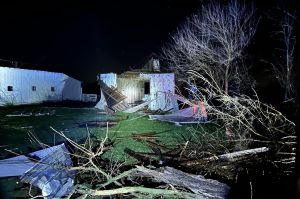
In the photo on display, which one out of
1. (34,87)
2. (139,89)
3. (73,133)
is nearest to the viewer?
(73,133)

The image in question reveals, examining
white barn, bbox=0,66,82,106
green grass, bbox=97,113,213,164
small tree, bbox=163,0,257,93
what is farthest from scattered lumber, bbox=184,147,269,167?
white barn, bbox=0,66,82,106

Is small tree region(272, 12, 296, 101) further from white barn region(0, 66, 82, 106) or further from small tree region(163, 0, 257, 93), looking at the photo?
white barn region(0, 66, 82, 106)

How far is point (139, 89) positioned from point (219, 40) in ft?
22.9

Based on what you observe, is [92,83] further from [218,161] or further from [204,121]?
[218,161]

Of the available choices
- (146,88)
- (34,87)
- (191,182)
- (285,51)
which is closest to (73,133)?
(191,182)

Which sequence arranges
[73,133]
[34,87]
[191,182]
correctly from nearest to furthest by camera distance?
[191,182]
[73,133]
[34,87]

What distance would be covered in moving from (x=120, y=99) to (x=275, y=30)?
11.5 m

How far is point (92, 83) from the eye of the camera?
2920 cm

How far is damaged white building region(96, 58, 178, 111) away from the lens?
61.0ft

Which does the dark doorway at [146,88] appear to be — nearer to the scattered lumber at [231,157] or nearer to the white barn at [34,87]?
the white barn at [34,87]

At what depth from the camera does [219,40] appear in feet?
57.2

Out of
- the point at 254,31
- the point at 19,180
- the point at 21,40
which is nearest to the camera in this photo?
the point at 19,180

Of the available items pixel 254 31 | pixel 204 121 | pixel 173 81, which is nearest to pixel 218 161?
pixel 204 121

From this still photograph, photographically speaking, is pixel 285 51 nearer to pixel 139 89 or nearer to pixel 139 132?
pixel 139 89
